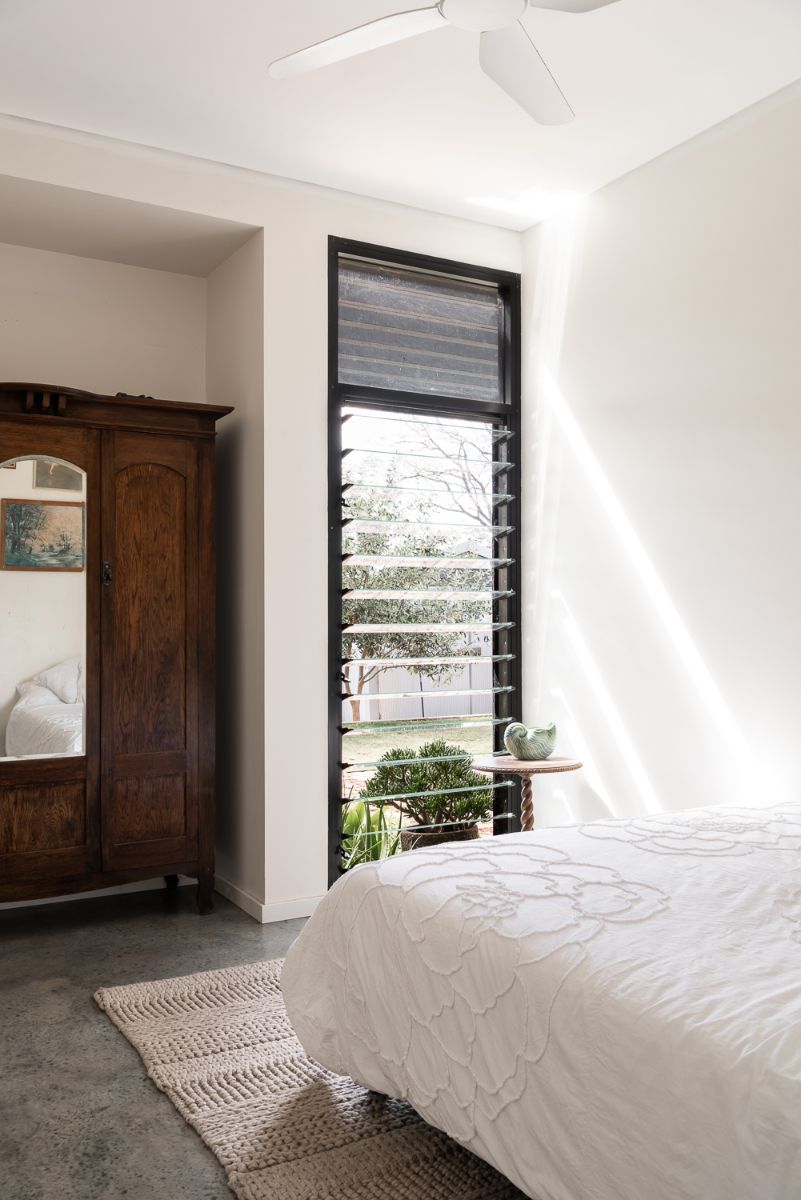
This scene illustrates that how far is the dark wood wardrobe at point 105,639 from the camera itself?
3.53 m

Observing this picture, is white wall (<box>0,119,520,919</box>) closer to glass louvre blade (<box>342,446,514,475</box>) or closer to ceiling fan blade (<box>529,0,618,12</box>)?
glass louvre blade (<box>342,446,514,475</box>)

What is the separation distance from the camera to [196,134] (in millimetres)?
3502

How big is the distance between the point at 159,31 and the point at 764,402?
217cm

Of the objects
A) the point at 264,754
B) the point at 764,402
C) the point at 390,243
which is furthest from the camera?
the point at 390,243

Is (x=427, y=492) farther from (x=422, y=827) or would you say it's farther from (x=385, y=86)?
(x=385, y=86)

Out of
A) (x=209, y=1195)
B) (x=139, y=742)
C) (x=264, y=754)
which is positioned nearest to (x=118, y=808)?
(x=139, y=742)

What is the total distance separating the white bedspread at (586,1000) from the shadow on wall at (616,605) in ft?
3.12

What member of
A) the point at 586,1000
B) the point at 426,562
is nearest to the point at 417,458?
the point at 426,562

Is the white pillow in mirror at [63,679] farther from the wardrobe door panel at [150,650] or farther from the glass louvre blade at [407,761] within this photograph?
the glass louvre blade at [407,761]

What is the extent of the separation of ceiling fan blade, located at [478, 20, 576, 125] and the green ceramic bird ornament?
2.19 meters

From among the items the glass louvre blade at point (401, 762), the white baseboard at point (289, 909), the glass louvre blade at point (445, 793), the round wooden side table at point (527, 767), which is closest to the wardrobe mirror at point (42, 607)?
the white baseboard at point (289, 909)

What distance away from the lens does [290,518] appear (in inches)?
153

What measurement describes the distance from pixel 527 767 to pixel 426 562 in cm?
98

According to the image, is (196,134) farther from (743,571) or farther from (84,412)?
(743,571)
